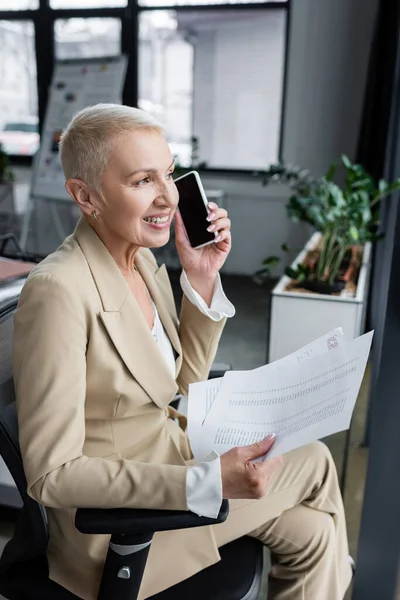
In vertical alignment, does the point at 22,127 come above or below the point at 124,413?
above

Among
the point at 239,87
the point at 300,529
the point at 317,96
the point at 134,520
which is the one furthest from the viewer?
the point at 239,87

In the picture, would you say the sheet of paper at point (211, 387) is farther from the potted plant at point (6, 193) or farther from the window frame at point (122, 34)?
the potted plant at point (6, 193)

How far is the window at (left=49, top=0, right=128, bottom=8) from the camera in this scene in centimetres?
502

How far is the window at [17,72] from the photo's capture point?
5.47 metres

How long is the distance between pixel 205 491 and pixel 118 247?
18.5 inches

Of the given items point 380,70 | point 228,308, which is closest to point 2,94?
point 380,70

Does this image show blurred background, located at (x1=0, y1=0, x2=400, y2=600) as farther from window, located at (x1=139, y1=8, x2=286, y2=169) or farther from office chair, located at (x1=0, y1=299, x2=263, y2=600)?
office chair, located at (x1=0, y1=299, x2=263, y2=600)

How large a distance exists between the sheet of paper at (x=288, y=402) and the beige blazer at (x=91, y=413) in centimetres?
11

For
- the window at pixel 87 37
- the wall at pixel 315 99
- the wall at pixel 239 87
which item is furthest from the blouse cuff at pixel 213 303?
the window at pixel 87 37

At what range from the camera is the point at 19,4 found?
5.32 metres

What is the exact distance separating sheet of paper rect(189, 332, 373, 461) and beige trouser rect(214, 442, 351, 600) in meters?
0.16

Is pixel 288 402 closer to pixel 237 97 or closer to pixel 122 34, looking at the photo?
pixel 237 97

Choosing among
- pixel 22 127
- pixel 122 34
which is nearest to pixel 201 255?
pixel 122 34

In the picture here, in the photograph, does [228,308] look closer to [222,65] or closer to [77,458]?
[77,458]
